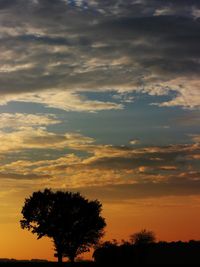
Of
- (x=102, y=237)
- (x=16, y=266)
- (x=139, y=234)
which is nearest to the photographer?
(x=16, y=266)

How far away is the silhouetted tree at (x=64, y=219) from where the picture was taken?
134375mm

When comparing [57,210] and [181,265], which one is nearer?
[181,265]

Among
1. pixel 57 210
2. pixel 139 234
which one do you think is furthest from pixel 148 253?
pixel 139 234

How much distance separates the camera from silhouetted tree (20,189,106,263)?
5290 inches

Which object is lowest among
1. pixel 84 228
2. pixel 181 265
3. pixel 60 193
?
pixel 181 265

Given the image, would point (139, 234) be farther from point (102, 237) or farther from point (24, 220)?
point (24, 220)

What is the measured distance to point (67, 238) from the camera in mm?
135250

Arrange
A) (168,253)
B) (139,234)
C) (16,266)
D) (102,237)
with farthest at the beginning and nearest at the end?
(139,234) → (102,237) → (168,253) → (16,266)

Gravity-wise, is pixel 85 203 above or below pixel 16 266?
above

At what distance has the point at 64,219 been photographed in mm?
134625

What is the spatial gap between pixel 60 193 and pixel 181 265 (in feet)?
110

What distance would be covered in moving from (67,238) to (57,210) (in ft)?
22.8

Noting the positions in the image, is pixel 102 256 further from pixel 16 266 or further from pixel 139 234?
pixel 139 234

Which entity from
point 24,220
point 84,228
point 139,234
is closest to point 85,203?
point 84,228
